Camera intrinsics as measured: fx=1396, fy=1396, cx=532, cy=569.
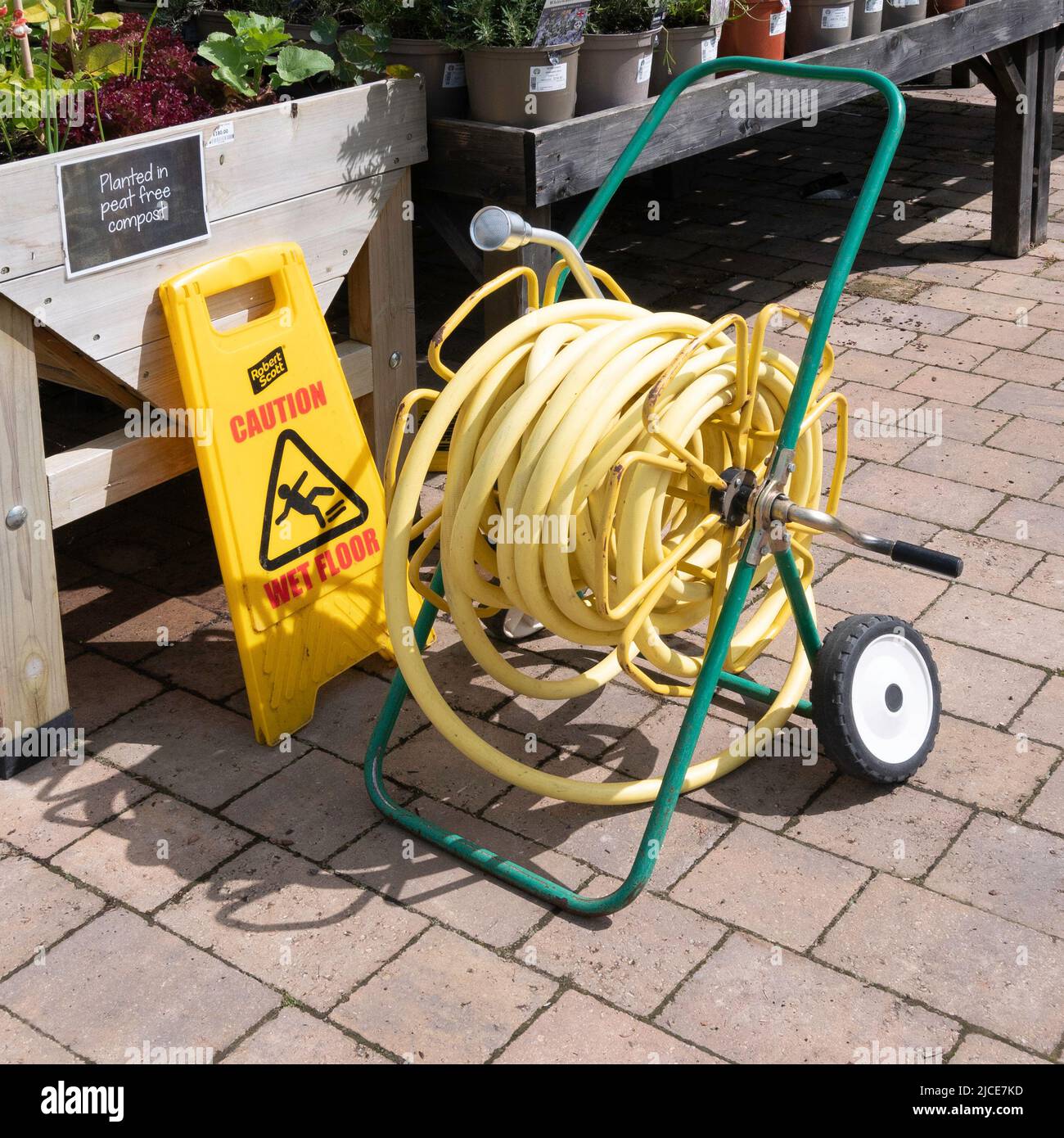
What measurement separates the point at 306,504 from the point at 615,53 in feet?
5.22

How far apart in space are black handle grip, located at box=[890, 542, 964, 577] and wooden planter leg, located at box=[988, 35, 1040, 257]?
443cm

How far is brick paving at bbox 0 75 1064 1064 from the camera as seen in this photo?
2.66 m

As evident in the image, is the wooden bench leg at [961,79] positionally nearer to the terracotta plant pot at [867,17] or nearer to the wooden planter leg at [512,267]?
the terracotta plant pot at [867,17]

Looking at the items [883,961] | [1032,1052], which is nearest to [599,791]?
[883,961]

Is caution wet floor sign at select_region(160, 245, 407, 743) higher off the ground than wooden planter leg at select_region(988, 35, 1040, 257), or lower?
lower

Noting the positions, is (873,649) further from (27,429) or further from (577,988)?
(27,429)

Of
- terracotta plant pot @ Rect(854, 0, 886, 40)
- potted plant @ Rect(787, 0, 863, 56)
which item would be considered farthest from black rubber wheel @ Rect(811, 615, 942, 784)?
terracotta plant pot @ Rect(854, 0, 886, 40)

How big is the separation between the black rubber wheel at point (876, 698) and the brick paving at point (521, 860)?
0.12 m

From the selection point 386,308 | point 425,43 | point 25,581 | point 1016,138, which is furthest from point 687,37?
point 1016,138

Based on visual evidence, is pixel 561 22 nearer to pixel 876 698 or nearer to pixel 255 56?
pixel 255 56

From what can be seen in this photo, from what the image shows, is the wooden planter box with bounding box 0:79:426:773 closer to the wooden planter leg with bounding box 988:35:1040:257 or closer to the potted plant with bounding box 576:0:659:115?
the potted plant with bounding box 576:0:659:115

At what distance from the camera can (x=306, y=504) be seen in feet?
11.7

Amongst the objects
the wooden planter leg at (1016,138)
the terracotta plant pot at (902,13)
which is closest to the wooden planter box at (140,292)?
the terracotta plant pot at (902,13)

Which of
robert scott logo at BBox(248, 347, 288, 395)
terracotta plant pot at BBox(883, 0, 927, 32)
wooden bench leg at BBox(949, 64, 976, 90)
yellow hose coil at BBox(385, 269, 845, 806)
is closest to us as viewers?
yellow hose coil at BBox(385, 269, 845, 806)
